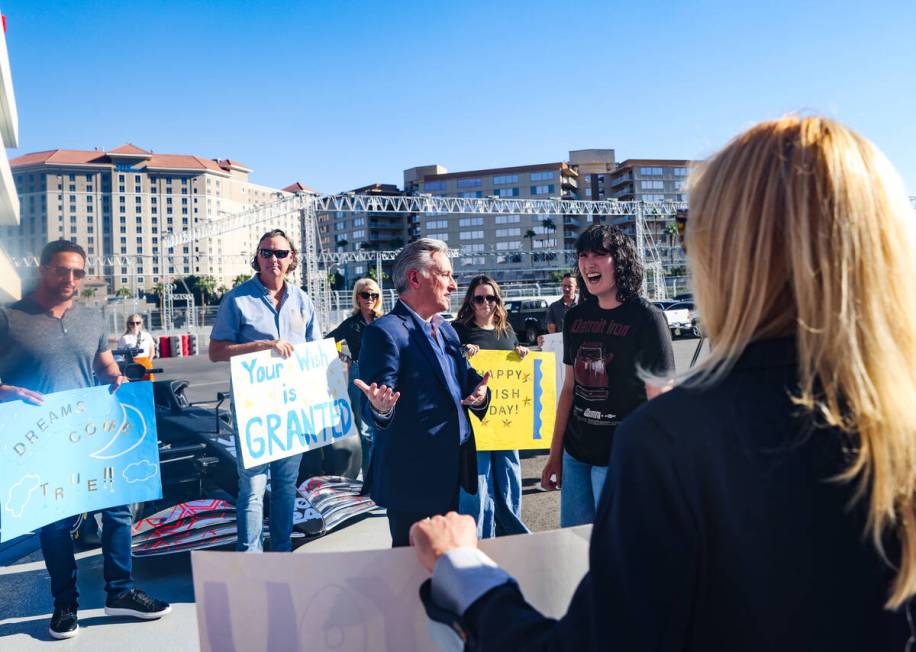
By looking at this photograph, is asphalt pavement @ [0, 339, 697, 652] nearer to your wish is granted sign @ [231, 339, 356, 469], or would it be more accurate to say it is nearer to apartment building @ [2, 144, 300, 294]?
your wish is granted sign @ [231, 339, 356, 469]

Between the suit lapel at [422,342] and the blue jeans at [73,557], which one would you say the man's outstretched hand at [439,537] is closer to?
the suit lapel at [422,342]

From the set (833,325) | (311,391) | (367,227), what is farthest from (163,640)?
(367,227)

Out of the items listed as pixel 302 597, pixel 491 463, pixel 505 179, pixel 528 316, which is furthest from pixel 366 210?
pixel 505 179

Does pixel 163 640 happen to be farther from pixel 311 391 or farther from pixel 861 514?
pixel 861 514

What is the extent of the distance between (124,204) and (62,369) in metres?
156

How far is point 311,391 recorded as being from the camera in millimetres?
4148

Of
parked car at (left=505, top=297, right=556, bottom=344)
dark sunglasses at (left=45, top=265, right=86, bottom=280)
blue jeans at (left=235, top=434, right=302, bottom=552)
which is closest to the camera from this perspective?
dark sunglasses at (left=45, top=265, right=86, bottom=280)

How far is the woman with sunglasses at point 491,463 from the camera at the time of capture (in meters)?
4.01

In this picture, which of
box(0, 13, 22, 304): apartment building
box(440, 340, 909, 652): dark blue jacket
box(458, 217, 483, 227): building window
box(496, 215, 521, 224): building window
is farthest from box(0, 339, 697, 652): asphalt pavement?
box(458, 217, 483, 227): building window

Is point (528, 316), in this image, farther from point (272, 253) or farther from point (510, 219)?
point (510, 219)

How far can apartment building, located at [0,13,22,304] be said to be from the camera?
17828 mm

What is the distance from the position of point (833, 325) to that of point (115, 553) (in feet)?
12.5

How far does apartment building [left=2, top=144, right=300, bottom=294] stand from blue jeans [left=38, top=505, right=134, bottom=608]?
138986 millimetres

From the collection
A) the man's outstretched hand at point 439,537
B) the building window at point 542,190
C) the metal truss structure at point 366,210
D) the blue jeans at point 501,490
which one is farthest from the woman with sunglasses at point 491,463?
the building window at point 542,190
